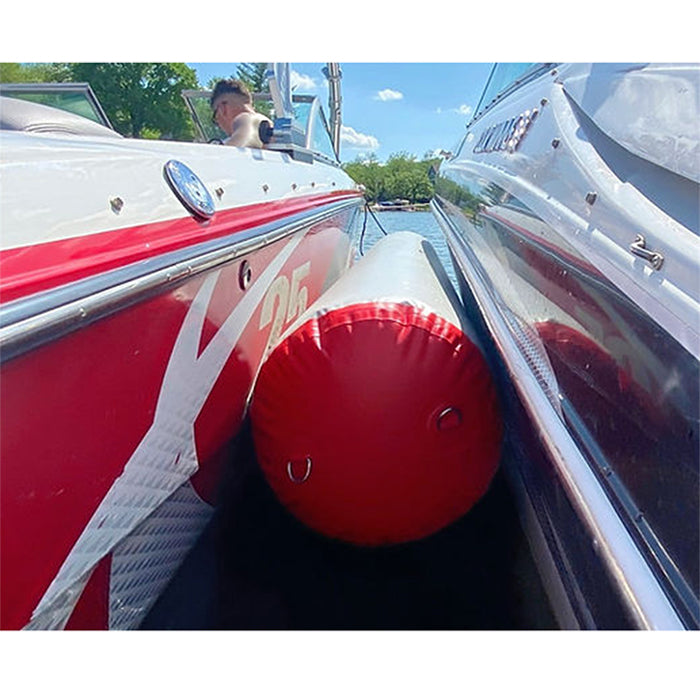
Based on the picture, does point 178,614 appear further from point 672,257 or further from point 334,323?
point 672,257

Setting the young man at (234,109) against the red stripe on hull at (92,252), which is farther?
the young man at (234,109)

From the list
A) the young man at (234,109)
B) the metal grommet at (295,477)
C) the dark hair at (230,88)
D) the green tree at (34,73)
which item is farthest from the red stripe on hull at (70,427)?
the dark hair at (230,88)

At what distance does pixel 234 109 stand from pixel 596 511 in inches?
98.1

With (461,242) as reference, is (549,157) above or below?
above

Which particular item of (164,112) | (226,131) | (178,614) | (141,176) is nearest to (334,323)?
(141,176)

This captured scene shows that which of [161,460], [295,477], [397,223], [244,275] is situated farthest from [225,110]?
[397,223]

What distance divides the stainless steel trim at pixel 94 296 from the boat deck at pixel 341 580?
2.20 feet

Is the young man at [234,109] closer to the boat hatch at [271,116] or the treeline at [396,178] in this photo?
the boat hatch at [271,116]

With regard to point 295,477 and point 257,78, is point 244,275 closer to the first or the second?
point 295,477

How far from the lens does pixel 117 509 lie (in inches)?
33.9

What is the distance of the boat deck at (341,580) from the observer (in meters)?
1.39

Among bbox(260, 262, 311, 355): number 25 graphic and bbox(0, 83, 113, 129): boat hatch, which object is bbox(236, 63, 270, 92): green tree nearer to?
bbox(0, 83, 113, 129): boat hatch

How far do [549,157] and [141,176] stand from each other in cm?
104

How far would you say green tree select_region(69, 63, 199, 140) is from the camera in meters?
3.07
